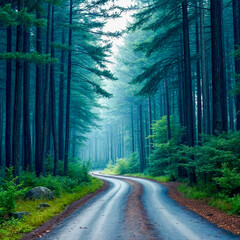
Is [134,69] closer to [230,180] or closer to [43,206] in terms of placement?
[230,180]

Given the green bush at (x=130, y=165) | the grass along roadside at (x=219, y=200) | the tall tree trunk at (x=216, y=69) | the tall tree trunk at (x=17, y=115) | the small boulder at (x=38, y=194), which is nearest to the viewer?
the grass along roadside at (x=219, y=200)

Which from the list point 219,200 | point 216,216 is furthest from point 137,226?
point 219,200

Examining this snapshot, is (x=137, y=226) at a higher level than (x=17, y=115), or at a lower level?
lower

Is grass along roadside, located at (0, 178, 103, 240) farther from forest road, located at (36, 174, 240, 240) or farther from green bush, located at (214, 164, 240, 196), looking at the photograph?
green bush, located at (214, 164, 240, 196)

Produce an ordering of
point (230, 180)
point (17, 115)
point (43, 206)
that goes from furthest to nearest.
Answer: point (17, 115), point (43, 206), point (230, 180)

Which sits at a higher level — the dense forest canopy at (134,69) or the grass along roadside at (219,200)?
the dense forest canopy at (134,69)

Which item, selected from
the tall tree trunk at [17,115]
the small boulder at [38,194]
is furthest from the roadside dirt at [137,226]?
the tall tree trunk at [17,115]

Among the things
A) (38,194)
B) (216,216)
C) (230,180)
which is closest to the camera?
(216,216)

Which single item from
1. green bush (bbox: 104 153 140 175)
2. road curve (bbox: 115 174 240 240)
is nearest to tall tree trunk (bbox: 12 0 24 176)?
road curve (bbox: 115 174 240 240)

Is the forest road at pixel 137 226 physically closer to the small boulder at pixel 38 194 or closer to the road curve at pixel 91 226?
the road curve at pixel 91 226

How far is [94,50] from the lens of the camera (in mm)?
17891

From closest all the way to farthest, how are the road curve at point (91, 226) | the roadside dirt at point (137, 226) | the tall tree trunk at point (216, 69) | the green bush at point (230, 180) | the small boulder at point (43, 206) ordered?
1. the roadside dirt at point (137, 226)
2. the road curve at point (91, 226)
3. the green bush at point (230, 180)
4. the small boulder at point (43, 206)
5. the tall tree trunk at point (216, 69)

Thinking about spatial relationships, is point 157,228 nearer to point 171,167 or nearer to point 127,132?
point 171,167

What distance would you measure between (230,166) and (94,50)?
13743mm
